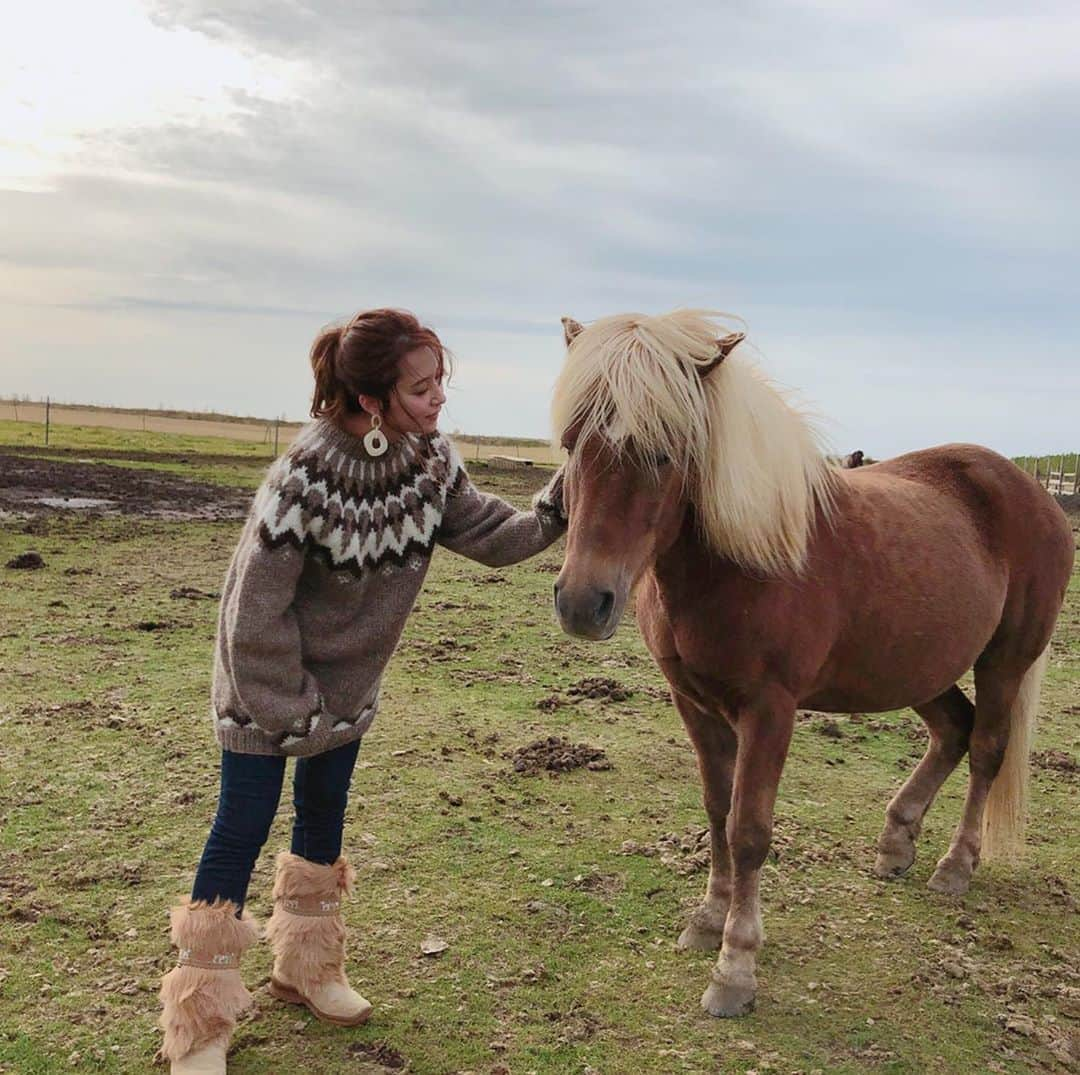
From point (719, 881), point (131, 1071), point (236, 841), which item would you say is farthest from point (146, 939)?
point (719, 881)

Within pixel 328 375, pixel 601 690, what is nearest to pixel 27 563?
pixel 601 690

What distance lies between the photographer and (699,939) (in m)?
3.04

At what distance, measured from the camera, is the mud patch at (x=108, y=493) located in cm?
1266

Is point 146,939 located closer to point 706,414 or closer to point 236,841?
point 236,841

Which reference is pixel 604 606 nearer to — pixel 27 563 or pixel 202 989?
pixel 202 989

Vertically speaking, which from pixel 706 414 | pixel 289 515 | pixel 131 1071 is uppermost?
pixel 706 414

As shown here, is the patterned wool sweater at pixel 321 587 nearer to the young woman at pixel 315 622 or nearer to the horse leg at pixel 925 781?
the young woman at pixel 315 622

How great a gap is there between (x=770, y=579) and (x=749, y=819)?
678mm

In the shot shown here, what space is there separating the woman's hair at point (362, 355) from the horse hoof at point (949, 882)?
265 centimetres

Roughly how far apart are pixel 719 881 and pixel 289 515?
1.84 meters

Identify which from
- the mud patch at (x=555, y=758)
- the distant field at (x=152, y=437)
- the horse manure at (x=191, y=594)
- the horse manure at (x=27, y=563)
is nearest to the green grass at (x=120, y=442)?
the distant field at (x=152, y=437)

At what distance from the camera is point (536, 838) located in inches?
143

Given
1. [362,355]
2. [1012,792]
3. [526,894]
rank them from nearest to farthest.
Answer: [362,355]
[526,894]
[1012,792]

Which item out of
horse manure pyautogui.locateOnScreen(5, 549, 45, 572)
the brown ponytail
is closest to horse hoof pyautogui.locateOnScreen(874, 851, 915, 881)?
the brown ponytail
